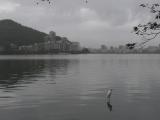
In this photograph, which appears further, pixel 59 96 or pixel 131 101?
pixel 59 96

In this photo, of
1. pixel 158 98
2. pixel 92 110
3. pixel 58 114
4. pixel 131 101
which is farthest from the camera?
pixel 158 98

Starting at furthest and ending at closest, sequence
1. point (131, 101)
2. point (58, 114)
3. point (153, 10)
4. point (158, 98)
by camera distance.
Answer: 1. point (158, 98)
2. point (131, 101)
3. point (58, 114)
4. point (153, 10)

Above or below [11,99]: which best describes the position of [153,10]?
above

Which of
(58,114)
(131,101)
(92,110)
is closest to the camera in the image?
(58,114)

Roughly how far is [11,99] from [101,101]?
8180 mm

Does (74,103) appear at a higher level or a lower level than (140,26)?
lower

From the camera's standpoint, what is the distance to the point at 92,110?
23266 mm

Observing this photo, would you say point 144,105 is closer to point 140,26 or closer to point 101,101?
point 101,101

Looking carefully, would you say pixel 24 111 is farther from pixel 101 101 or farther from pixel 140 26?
pixel 140 26

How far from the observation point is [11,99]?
2858 centimetres

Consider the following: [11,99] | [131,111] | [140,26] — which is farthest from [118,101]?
[140,26]

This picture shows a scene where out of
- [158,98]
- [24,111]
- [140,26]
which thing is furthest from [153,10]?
[158,98]

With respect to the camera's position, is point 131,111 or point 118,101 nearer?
point 131,111

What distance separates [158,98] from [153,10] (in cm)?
2246
